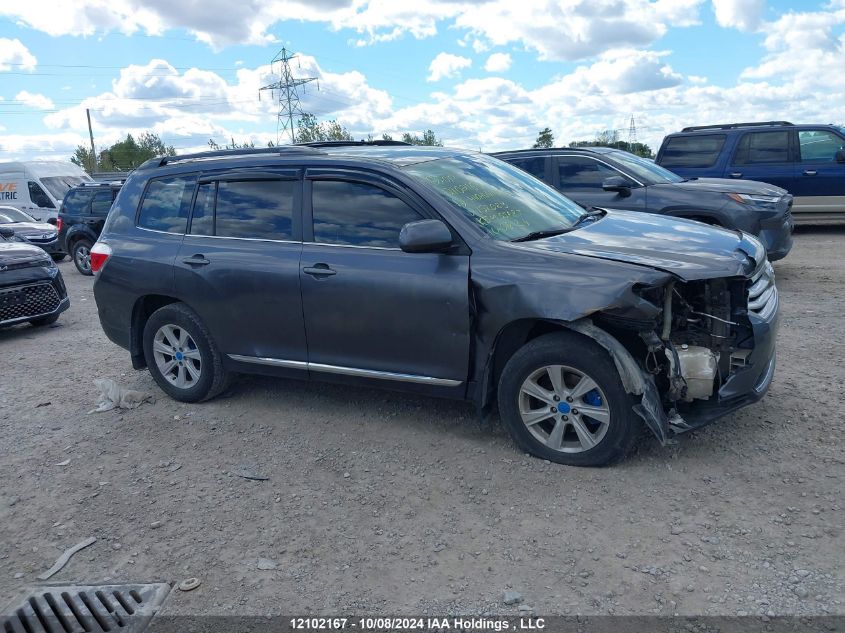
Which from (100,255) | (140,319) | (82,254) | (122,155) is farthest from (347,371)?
(122,155)

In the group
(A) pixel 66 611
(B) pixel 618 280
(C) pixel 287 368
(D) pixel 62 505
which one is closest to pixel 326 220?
(C) pixel 287 368

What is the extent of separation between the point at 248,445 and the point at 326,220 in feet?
5.24

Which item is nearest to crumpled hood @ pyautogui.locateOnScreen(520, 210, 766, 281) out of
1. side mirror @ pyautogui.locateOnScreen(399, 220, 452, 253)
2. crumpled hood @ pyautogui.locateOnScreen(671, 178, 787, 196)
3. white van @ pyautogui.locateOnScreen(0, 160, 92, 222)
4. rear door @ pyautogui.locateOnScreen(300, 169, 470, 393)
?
side mirror @ pyautogui.locateOnScreen(399, 220, 452, 253)

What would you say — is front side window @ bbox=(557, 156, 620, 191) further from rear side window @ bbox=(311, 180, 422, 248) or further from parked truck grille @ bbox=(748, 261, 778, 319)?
rear side window @ bbox=(311, 180, 422, 248)

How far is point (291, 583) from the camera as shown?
331 cm

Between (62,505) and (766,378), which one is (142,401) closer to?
(62,505)

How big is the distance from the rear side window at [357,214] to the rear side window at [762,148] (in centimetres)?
999

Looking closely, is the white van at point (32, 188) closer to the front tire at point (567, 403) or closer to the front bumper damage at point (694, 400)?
the front tire at point (567, 403)

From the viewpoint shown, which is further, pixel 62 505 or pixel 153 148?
pixel 153 148

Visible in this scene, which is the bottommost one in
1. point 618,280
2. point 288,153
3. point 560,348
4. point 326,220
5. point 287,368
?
point 287,368

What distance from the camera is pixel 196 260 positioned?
5379 mm

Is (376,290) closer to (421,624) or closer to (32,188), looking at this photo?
(421,624)

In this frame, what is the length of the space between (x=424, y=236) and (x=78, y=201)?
1327cm

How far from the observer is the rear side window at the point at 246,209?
5074mm
